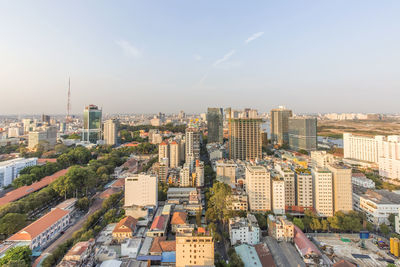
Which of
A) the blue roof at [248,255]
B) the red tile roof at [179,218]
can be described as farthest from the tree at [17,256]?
the blue roof at [248,255]

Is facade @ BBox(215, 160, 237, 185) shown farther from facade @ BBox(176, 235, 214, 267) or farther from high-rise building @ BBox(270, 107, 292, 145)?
high-rise building @ BBox(270, 107, 292, 145)

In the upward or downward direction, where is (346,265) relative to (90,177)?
downward

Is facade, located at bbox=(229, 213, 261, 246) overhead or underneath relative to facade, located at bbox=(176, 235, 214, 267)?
underneath

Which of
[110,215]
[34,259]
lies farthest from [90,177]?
[34,259]

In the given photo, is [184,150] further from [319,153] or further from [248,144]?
[319,153]

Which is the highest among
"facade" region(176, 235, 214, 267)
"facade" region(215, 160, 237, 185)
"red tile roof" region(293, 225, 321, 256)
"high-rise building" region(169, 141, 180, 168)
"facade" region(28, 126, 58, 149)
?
"facade" region(28, 126, 58, 149)

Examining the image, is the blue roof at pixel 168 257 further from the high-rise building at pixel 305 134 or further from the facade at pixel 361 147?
the high-rise building at pixel 305 134

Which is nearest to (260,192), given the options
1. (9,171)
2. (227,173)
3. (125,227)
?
(227,173)

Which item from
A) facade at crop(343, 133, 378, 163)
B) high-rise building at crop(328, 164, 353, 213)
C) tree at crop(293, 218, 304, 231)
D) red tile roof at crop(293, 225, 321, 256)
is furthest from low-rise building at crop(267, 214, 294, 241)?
facade at crop(343, 133, 378, 163)
